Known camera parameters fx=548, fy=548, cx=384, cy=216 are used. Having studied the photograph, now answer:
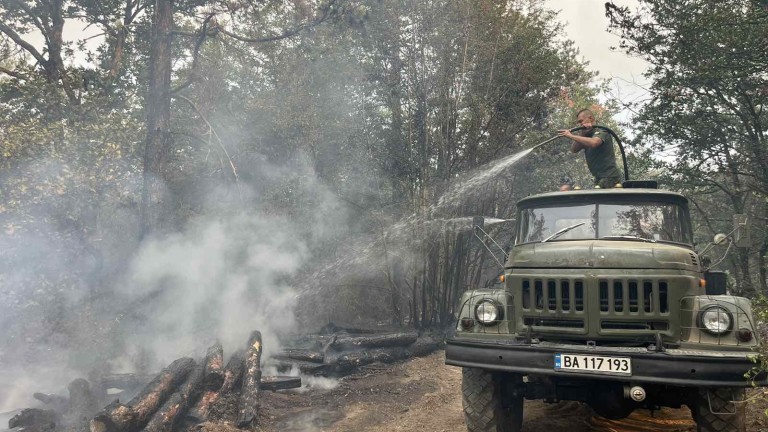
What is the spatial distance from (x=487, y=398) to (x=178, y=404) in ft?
14.2

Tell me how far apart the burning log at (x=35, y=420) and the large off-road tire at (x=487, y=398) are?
5858mm

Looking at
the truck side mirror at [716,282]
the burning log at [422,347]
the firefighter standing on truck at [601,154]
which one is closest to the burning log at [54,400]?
the burning log at [422,347]

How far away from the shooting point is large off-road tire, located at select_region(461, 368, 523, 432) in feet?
18.9

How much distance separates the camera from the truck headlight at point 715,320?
16.3 ft

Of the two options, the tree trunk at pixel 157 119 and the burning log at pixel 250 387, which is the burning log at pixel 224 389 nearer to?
the burning log at pixel 250 387

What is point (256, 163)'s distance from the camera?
70.3ft

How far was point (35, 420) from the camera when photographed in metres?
7.98

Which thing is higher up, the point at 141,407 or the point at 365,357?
the point at 141,407

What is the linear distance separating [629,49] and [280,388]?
39.5 feet

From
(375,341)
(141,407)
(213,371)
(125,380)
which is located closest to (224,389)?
(213,371)

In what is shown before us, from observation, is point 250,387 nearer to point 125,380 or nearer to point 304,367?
point 304,367

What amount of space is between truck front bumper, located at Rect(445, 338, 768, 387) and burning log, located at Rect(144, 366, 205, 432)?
4231 mm

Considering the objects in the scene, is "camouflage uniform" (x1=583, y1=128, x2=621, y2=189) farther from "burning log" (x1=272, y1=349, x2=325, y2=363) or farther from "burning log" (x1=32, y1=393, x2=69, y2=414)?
"burning log" (x1=32, y1=393, x2=69, y2=414)

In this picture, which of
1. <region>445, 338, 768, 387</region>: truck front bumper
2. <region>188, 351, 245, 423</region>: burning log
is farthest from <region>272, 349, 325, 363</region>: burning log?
<region>445, 338, 768, 387</region>: truck front bumper
